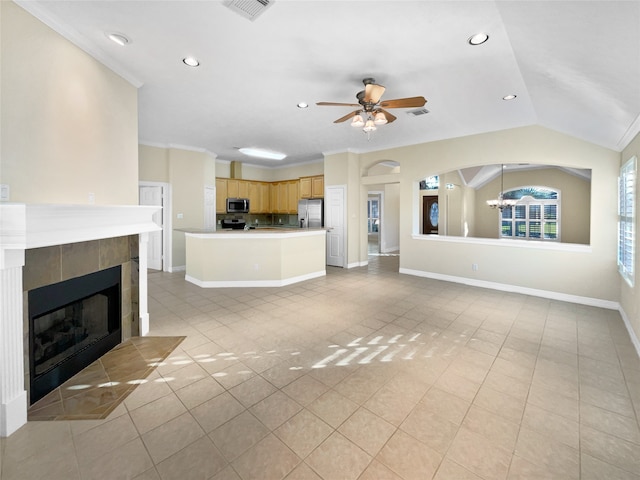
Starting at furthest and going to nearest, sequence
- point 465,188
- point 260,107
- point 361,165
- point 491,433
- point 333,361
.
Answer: point 465,188
point 361,165
point 260,107
point 333,361
point 491,433

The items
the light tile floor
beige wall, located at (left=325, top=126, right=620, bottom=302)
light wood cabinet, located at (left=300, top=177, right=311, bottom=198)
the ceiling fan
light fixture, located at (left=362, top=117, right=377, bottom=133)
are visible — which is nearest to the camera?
the light tile floor

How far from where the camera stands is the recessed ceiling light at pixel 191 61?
2910mm

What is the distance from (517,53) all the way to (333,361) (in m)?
3.34

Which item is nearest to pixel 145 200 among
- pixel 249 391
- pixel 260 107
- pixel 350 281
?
pixel 260 107

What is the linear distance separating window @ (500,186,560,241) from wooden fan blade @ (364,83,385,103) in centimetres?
901

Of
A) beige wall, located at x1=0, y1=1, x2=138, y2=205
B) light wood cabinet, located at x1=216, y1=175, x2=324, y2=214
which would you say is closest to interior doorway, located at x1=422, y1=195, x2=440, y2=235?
light wood cabinet, located at x1=216, y1=175, x2=324, y2=214

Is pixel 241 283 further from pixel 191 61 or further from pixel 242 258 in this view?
pixel 191 61

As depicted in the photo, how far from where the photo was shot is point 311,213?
312 inches

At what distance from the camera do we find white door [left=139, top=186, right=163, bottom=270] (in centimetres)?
633

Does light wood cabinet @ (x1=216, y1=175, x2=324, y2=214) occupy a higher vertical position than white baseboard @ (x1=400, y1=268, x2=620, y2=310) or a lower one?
higher

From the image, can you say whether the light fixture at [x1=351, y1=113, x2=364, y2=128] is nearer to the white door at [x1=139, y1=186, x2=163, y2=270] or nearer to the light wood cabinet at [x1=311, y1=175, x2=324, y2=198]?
the light wood cabinet at [x1=311, y1=175, x2=324, y2=198]

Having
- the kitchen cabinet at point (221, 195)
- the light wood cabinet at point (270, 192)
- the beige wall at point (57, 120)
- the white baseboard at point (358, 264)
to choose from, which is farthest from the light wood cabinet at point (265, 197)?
the beige wall at point (57, 120)

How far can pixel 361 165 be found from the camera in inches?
280

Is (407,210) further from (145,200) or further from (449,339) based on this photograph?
(145,200)
